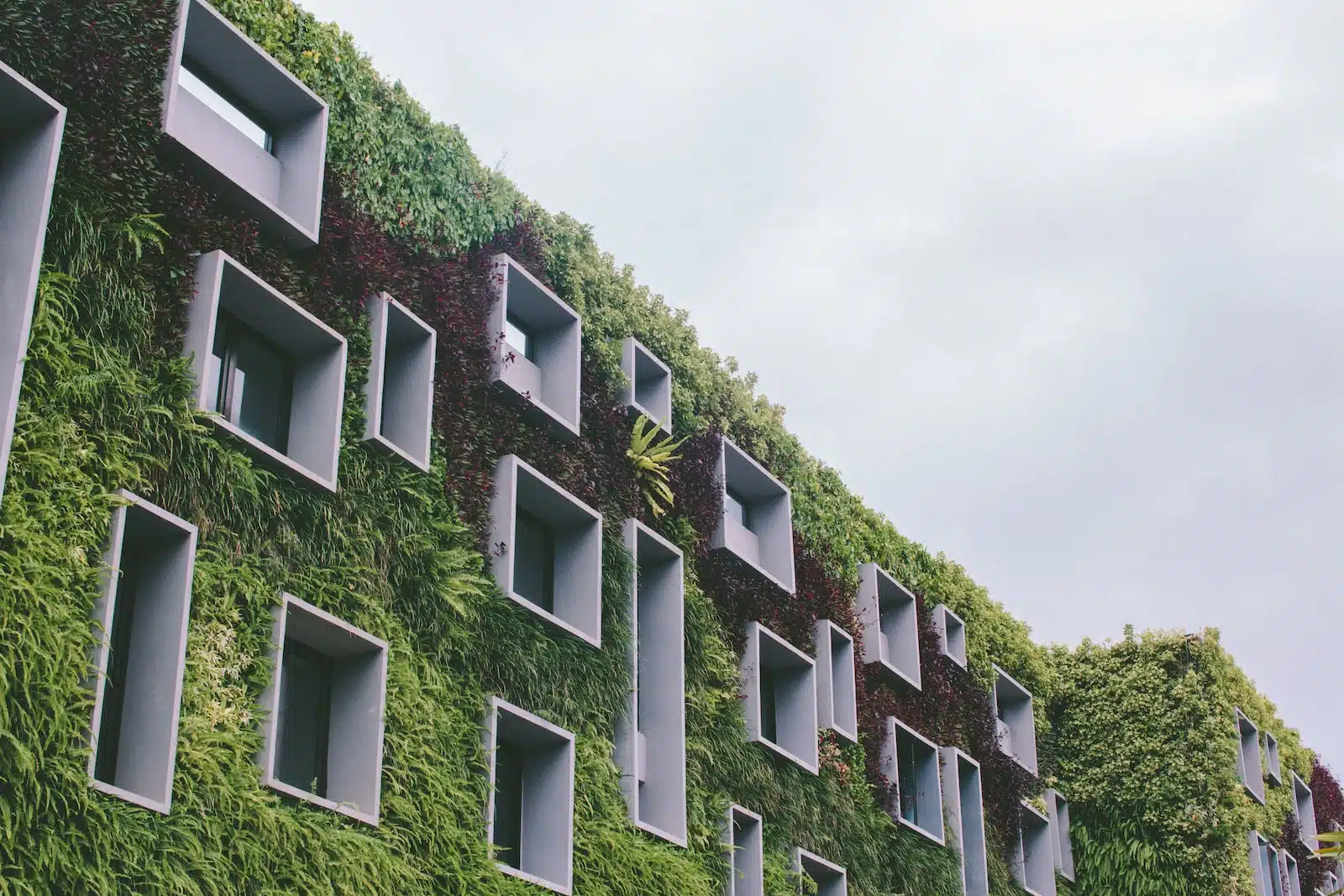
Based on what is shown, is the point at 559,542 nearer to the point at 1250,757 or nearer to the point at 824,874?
the point at 824,874

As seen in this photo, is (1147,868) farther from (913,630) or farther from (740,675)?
(740,675)

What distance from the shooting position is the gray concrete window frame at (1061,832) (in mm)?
31578

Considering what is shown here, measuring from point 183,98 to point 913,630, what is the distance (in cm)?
1612

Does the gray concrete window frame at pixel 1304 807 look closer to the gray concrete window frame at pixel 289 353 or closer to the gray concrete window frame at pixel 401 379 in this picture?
the gray concrete window frame at pixel 401 379

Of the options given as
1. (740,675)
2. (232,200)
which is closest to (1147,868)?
(740,675)

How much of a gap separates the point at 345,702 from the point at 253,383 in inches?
134

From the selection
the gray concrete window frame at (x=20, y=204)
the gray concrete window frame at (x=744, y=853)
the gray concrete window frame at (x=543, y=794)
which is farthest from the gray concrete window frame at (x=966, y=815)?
the gray concrete window frame at (x=20, y=204)

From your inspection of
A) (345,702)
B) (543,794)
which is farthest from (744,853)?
(345,702)

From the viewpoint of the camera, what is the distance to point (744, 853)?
2189cm

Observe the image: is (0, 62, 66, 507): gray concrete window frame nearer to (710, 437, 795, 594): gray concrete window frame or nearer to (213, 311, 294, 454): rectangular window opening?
(213, 311, 294, 454): rectangular window opening

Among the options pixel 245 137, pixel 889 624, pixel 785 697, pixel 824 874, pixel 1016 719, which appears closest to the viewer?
pixel 245 137

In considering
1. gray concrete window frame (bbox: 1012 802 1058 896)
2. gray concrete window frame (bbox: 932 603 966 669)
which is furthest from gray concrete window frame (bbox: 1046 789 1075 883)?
gray concrete window frame (bbox: 932 603 966 669)

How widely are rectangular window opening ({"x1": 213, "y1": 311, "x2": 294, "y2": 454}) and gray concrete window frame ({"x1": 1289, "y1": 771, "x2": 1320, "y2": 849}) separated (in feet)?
95.9

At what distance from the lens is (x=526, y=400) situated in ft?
66.2
